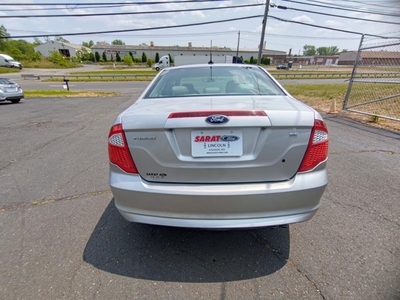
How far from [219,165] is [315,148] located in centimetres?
77

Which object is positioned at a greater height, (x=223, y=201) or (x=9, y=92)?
(x=223, y=201)

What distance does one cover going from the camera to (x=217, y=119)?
1.63 meters

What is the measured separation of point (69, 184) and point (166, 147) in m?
2.42

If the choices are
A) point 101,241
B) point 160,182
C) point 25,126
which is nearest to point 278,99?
point 160,182

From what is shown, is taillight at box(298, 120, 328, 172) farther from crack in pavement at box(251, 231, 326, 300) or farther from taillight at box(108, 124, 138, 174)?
taillight at box(108, 124, 138, 174)

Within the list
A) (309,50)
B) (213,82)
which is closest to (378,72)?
(213,82)

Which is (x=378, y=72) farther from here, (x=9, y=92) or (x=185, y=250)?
(x=9, y=92)

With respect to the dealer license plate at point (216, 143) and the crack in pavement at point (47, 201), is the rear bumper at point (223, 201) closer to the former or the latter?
the dealer license plate at point (216, 143)

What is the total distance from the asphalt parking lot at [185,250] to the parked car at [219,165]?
1.60ft

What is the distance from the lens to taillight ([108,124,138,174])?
1727mm

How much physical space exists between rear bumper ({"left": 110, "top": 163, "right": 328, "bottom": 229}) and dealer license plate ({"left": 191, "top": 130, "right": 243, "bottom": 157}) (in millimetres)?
256

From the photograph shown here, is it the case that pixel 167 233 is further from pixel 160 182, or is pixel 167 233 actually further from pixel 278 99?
pixel 278 99

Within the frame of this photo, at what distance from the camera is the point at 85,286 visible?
1.72m

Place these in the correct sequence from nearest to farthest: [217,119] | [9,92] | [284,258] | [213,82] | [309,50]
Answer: [217,119] < [284,258] < [213,82] < [9,92] < [309,50]
